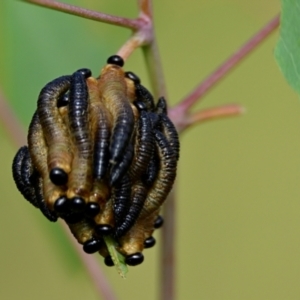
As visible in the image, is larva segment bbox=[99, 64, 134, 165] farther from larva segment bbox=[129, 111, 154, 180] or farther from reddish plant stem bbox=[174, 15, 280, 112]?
reddish plant stem bbox=[174, 15, 280, 112]

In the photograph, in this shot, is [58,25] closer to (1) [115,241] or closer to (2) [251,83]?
(1) [115,241]

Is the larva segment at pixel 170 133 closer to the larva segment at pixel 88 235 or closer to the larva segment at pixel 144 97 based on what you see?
the larva segment at pixel 144 97

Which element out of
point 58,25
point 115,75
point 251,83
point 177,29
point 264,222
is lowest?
point 264,222

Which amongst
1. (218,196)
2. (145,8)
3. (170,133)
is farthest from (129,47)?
(218,196)

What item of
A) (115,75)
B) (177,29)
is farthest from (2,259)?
(115,75)

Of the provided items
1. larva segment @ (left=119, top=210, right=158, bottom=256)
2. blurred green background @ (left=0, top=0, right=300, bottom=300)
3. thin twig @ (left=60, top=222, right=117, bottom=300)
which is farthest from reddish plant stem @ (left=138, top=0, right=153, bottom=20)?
blurred green background @ (left=0, top=0, right=300, bottom=300)

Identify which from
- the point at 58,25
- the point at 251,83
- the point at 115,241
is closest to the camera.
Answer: the point at 115,241
